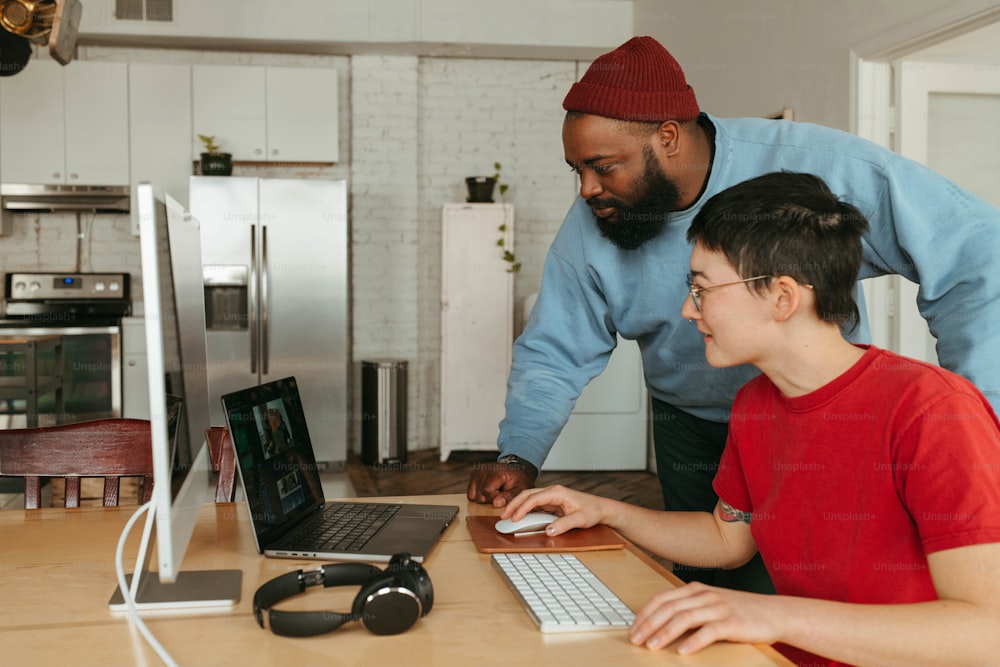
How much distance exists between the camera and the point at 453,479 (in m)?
5.28

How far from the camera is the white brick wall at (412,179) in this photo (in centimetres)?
586

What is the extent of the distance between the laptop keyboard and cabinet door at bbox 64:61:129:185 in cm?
465

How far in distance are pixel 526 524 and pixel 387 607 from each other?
0.43 metres

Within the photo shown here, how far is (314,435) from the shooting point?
18.0ft

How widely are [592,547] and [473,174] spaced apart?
5.09 m

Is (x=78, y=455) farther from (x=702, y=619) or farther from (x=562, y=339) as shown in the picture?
(x=702, y=619)

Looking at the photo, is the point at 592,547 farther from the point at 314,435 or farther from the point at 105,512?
the point at 314,435

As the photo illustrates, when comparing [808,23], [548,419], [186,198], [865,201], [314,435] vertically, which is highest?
[808,23]

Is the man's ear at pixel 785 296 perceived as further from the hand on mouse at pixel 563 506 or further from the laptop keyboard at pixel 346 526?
the laptop keyboard at pixel 346 526

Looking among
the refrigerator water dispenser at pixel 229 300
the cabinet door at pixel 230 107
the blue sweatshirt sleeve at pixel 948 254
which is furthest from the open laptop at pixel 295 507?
the cabinet door at pixel 230 107

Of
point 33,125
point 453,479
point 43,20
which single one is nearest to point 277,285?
point 453,479

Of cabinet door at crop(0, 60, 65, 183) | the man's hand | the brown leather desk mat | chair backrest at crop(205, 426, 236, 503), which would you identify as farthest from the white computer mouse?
cabinet door at crop(0, 60, 65, 183)

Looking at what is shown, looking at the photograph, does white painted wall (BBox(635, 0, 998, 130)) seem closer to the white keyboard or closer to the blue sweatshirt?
the blue sweatshirt

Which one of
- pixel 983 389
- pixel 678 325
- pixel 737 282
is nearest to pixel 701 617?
pixel 737 282
